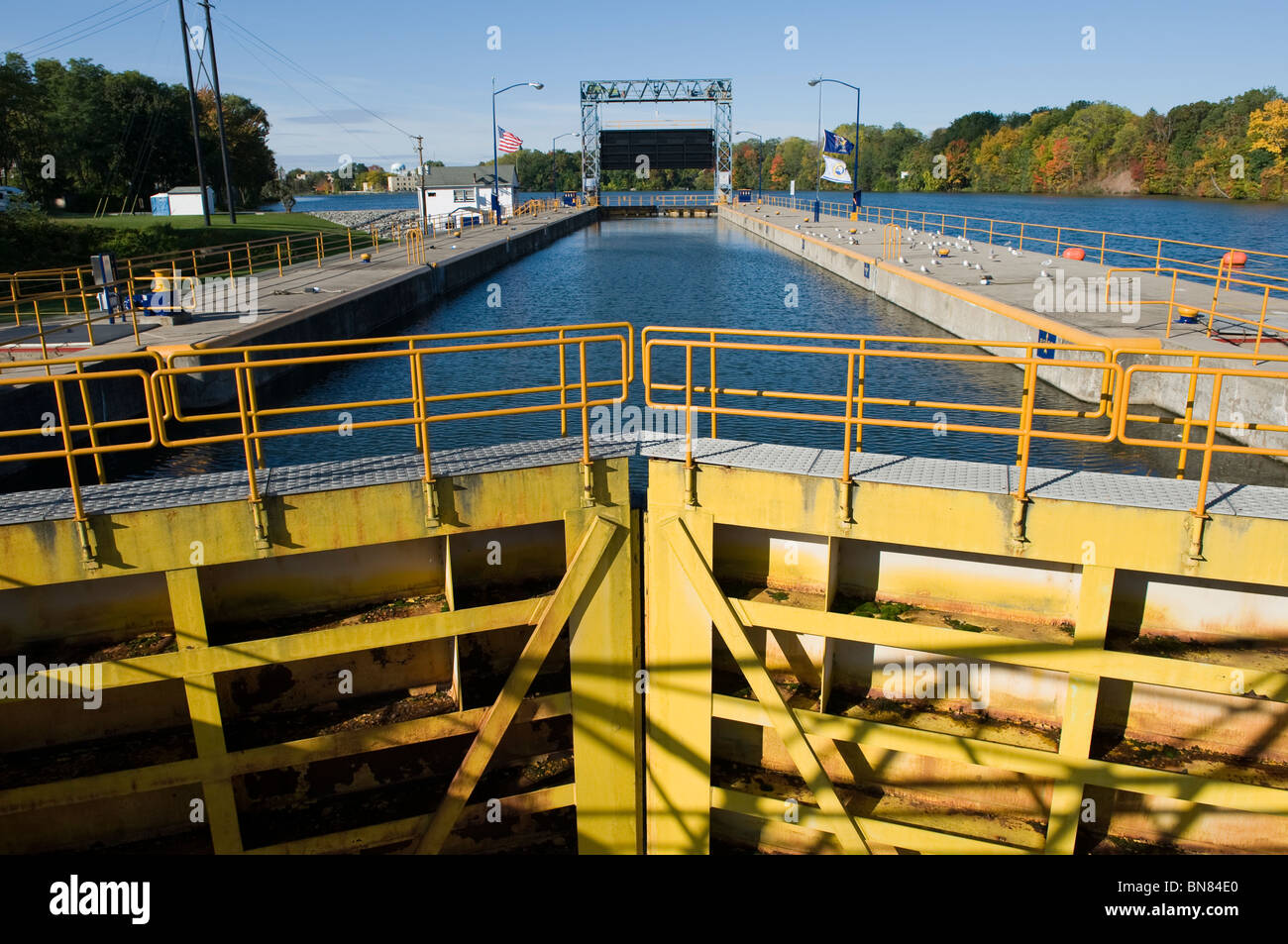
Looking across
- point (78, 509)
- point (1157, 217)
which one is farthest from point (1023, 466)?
point (1157, 217)

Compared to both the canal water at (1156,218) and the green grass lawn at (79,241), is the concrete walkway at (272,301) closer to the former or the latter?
the green grass lawn at (79,241)

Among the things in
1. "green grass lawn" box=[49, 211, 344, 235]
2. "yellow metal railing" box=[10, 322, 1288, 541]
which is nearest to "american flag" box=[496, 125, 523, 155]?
"green grass lawn" box=[49, 211, 344, 235]

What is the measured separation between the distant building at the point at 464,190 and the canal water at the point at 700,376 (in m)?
48.9

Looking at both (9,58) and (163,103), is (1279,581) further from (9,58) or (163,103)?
(163,103)

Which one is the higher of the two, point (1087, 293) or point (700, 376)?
point (1087, 293)

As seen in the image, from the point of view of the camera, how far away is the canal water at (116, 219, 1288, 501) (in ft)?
45.1

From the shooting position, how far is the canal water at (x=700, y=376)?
1373 centimetres

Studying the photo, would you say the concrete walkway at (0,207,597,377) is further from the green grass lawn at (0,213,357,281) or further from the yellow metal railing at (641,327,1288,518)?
the yellow metal railing at (641,327,1288,518)

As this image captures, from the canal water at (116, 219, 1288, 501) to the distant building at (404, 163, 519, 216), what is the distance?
161ft

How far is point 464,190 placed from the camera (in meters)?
88.7

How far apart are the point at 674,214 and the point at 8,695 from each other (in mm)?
84926

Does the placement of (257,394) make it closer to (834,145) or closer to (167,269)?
(167,269)

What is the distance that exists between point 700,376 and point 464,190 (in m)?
77.1

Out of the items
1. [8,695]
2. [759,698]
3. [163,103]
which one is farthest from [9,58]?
[759,698]
